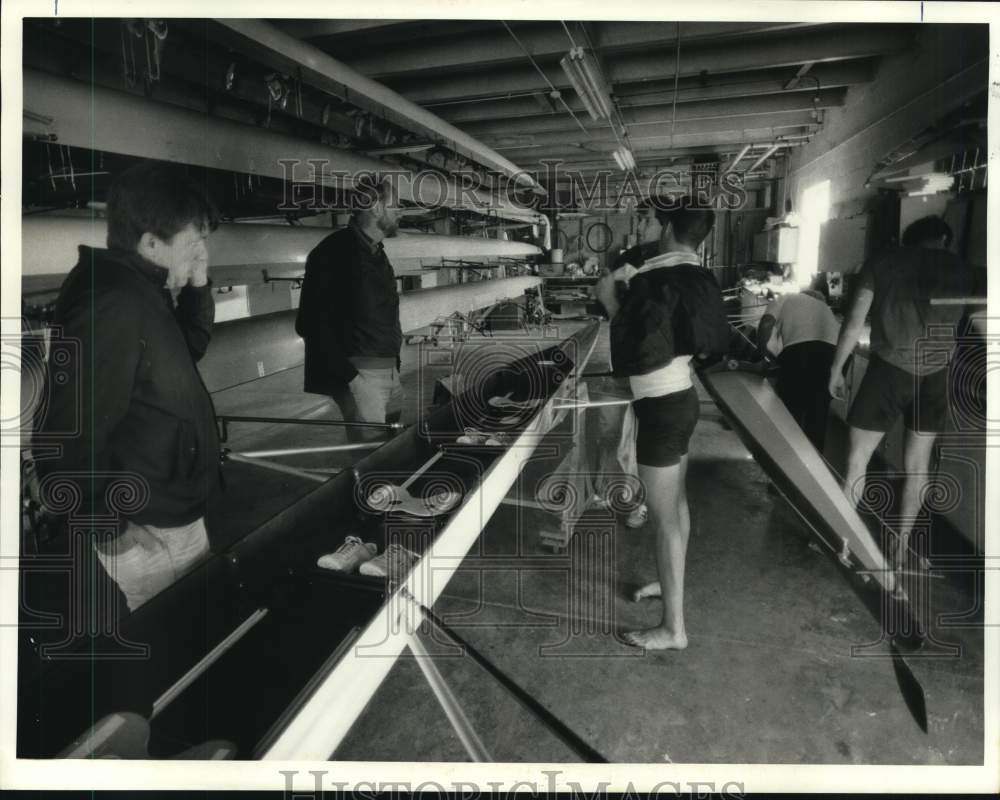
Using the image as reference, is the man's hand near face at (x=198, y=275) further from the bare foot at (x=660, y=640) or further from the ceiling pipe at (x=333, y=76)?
the bare foot at (x=660, y=640)

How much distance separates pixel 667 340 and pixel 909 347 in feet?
3.48

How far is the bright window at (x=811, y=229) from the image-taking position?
4.51 m

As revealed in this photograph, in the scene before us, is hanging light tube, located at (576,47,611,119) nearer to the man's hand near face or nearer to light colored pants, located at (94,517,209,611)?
the man's hand near face

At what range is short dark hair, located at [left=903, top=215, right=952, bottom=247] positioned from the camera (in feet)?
6.15

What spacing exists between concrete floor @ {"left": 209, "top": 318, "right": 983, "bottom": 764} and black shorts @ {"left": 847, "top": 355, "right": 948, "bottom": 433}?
2.08 feet

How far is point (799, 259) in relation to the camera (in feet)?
16.6

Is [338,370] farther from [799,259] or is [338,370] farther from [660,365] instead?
[799,259]

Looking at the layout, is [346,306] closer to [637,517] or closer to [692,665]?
[637,517]

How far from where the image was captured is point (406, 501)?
6.07 feet

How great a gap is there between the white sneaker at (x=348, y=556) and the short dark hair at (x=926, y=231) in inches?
81.3

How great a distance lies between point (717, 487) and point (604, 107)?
9.11ft

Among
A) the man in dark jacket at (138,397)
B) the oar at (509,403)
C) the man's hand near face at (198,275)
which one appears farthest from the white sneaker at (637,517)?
the man's hand near face at (198,275)

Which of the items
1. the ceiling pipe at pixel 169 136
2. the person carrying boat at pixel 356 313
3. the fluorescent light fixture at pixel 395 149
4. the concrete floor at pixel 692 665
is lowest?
the concrete floor at pixel 692 665

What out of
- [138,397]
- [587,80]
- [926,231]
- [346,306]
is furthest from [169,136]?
[926,231]
